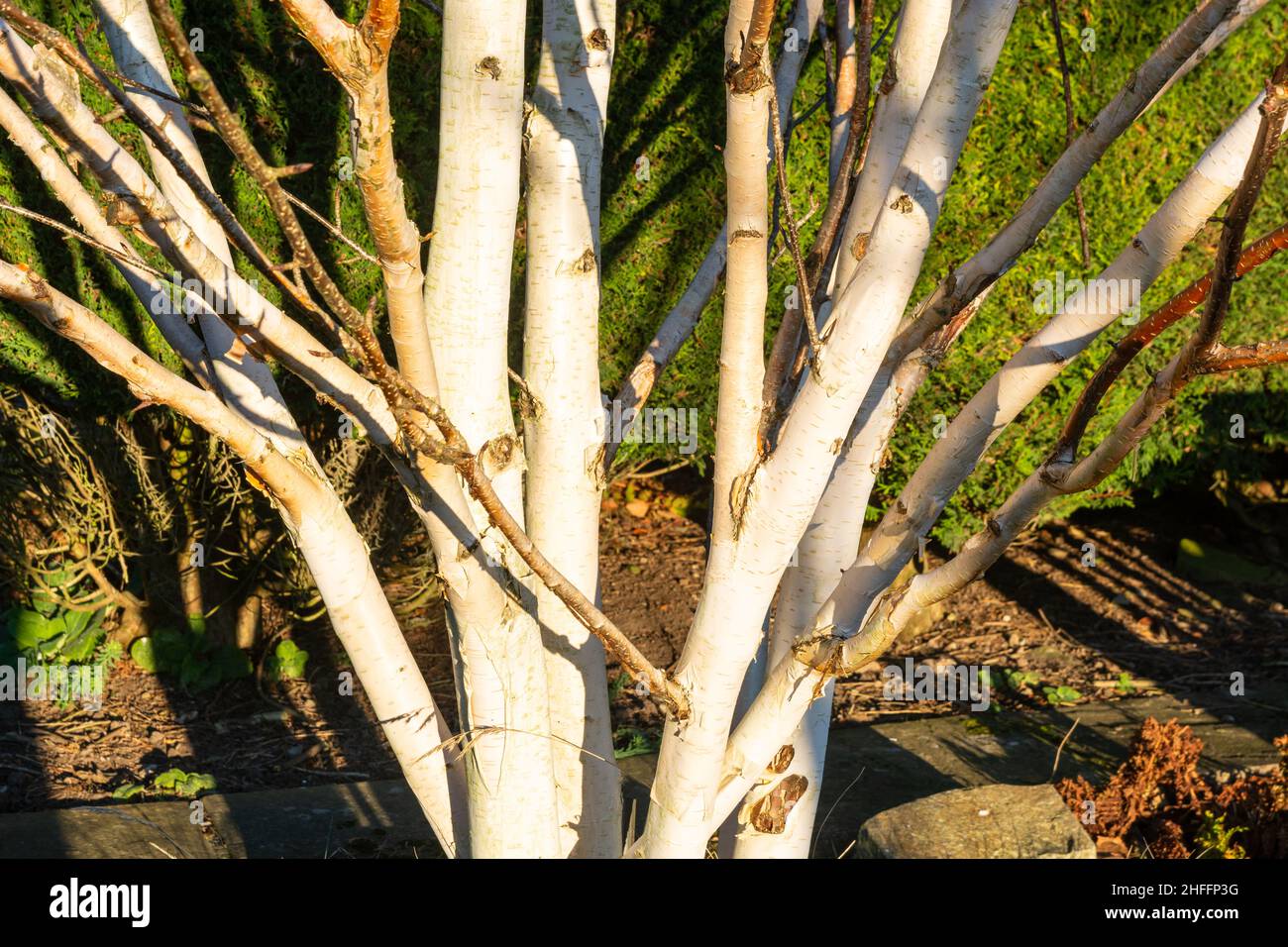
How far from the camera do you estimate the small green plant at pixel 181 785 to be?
449 centimetres

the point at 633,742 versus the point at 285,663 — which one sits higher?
the point at 285,663

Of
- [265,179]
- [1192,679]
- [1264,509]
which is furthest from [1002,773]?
[265,179]

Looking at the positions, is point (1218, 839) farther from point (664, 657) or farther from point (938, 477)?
point (664, 657)

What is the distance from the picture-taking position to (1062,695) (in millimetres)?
5305

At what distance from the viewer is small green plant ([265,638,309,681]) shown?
5.55m

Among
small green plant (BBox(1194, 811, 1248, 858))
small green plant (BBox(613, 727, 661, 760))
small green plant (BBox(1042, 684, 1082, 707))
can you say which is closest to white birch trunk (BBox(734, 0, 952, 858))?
small green plant (BBox(1194, 811, 1248, 858))

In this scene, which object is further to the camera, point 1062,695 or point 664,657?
point 664,657

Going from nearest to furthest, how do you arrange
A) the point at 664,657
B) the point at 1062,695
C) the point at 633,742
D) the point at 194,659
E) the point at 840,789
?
the point at 840,789 → the point at 633,742 → the point at 1062,695 → the point at 194,659 → the point at 664,657

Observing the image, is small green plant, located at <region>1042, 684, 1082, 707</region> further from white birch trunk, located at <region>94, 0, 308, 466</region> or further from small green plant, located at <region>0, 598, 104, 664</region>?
small green plant, located at <region>0, 598, 104, 664</region>

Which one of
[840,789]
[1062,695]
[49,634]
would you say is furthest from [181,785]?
[1062,695]

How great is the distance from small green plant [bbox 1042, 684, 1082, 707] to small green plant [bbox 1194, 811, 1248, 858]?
174 centimetres

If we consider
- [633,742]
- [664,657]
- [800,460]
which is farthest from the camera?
[664,657]

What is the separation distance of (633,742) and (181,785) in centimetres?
191

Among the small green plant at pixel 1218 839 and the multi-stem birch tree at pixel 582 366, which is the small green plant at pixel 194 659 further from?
the small green plant at pixel 1218 839
